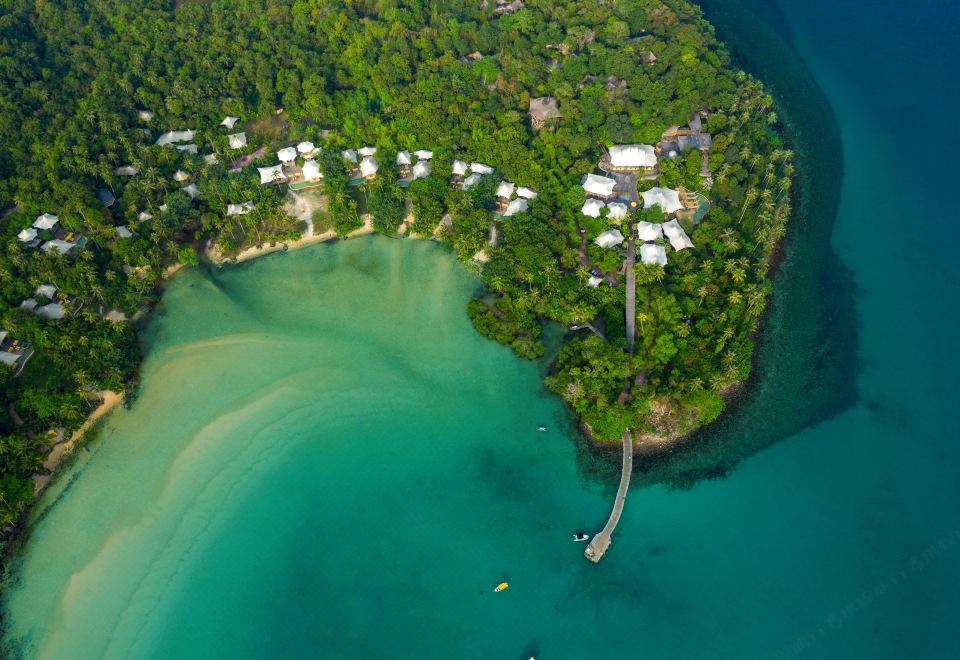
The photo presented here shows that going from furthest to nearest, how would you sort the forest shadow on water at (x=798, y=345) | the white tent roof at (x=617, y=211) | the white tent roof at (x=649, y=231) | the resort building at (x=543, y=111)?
1. the resort building at (x=543, y=111)
2. the white tent roof at (x=617, y=211)
3. the white tent roof at (x=649, y=231)
4. the forest shadow on water at (x=798, y=345)

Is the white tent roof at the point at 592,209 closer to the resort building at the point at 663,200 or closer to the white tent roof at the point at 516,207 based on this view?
the resort building at the point at 663,200

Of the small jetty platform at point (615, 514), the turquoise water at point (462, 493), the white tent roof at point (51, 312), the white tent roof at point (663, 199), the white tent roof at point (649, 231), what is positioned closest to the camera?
the turquoise water at point (462, 493)

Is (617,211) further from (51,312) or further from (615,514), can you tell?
(51,312)

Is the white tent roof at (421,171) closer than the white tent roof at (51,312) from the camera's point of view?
No

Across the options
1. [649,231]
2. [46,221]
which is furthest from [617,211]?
[46,221]

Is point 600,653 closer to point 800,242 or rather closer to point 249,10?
point 800,242

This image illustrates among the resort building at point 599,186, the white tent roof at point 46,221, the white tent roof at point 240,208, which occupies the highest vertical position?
the resort building at point 599,186

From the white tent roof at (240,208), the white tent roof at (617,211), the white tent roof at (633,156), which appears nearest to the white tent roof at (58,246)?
the white tent roof at (240,208)
